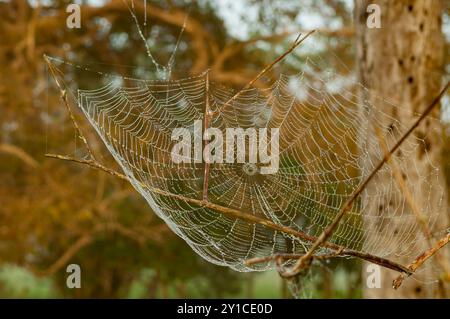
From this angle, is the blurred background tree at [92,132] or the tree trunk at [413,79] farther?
the blurred background tree at [92,132]

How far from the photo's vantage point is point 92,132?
5.93 meters

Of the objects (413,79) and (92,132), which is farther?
(92,132)

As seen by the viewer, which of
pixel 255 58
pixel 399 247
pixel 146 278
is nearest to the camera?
pixel 399 247

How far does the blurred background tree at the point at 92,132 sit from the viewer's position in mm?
6414

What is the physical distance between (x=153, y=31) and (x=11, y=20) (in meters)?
1.92

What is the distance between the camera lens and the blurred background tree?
6.41 m

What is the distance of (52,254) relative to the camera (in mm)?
9258

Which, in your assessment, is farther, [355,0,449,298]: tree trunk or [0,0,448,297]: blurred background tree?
[0,0,448,297]: blurred background tree

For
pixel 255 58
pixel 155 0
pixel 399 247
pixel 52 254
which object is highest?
pixel 155 0

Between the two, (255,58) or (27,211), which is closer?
(27,211)
